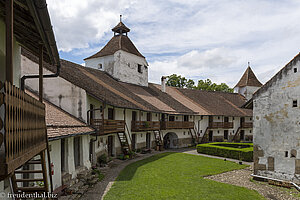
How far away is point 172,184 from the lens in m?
13.1

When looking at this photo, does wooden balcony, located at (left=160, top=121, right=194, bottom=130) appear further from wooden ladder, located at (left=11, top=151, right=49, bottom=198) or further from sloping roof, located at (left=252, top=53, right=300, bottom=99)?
wooden ladder, located at (left=11, top=151, right=49, bottom=198)

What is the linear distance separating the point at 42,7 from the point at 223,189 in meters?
12.0

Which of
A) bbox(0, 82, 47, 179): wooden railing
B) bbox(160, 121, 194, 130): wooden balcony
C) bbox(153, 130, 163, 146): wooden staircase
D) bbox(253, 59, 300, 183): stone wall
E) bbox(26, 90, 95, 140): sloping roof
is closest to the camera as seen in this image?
bbox(0, 82, 47, 179): wooden railing

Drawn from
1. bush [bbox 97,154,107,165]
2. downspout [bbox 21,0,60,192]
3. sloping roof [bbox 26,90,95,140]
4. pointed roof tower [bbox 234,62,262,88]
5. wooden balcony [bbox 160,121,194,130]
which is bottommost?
bush [bbox 97,154,107,165]

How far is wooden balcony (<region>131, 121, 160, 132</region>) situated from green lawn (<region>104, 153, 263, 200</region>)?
4.75 m

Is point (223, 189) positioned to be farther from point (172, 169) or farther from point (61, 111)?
point (61, 111)

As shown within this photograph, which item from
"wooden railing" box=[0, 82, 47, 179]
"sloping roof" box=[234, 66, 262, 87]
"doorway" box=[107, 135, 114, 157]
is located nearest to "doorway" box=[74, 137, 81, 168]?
"doorway" box=[107, 135, 114, 157]

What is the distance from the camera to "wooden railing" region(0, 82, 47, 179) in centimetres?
277

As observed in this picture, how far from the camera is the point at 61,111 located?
14648 millimetres

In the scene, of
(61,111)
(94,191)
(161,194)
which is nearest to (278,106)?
(161,194)

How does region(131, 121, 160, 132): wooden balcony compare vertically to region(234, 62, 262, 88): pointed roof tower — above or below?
below

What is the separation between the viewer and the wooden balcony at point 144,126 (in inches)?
886

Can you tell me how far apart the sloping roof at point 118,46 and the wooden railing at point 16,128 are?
25.7m

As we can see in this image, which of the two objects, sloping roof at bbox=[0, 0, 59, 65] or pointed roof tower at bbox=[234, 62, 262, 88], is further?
pointed roof tower at bbox=[234, 62, 262, 88]
